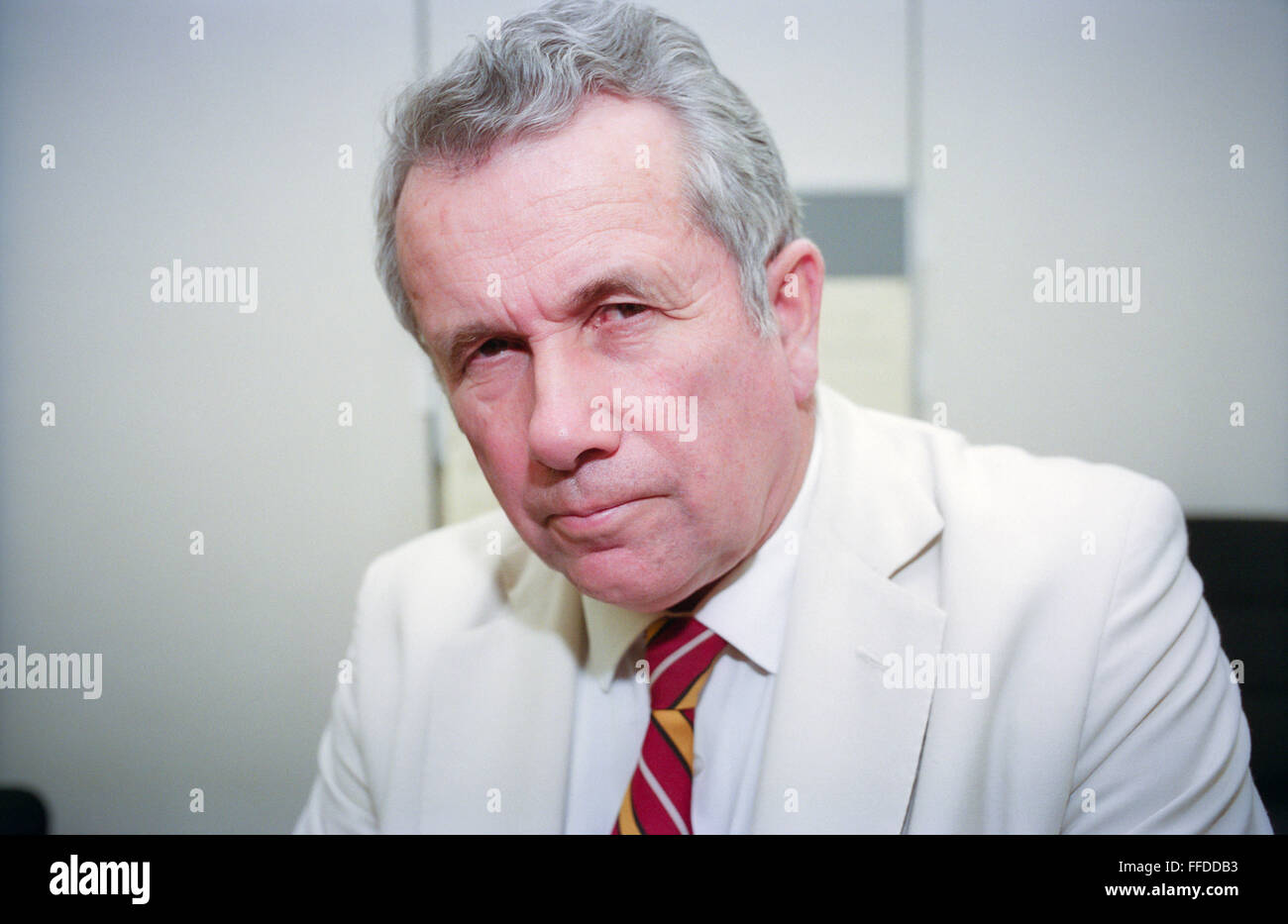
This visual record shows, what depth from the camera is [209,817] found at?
154cm

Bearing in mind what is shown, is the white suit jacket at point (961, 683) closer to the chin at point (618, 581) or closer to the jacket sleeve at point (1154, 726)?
the jacket sleeve at point (1154, 726)

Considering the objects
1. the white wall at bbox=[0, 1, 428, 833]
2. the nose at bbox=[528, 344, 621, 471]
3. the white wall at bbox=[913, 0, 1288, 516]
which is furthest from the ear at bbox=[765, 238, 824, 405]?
the white wall at bbox=[0, 1, 428, 833]

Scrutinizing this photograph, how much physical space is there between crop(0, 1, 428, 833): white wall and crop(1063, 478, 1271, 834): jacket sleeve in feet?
4.08

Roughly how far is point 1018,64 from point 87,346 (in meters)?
1.56

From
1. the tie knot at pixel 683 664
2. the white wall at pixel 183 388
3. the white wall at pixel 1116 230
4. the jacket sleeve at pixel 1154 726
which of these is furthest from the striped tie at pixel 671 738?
the white wall at pixel 183 388

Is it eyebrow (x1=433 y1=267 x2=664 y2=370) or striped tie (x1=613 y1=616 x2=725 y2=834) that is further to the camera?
striped tie (x1=613 y1=616 x2=725 y2=834)

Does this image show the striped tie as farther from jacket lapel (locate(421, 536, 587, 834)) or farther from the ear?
the ear

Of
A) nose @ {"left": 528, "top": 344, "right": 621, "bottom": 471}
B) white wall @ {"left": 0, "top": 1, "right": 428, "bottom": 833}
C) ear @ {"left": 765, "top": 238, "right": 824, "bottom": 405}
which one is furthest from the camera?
white wall @ {"left": 0, "top": 1, "right": 428, "bottom": 833}

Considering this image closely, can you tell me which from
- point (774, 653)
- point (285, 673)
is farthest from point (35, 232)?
point (774, 653)

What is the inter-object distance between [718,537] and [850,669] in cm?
23

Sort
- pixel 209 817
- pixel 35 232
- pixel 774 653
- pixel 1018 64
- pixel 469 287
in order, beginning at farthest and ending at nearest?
1. pixel 209 817
2. pixel 35 232
3. pixel 1018 64
4. pixel 774 653
5. pixel 469 287

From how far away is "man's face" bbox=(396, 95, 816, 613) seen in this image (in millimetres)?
912

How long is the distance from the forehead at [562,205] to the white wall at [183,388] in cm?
51

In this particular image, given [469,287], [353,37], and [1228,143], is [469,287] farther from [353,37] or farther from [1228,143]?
[1228,143]
